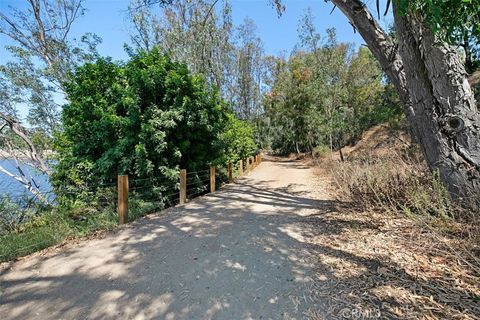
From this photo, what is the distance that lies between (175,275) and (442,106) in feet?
15.0

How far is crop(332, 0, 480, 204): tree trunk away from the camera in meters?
3.69

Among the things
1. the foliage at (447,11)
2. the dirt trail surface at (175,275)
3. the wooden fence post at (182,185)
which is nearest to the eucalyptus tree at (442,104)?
the foliage at (447,11)

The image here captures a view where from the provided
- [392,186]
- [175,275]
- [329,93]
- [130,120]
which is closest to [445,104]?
[392,186]

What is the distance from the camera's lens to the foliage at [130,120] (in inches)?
268

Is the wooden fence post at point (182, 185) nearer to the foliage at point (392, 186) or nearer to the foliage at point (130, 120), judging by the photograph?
the foliage at point (130, 120)

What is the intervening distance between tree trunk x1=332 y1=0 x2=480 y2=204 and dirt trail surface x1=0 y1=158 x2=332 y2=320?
243 centimetres

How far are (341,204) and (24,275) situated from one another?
5610 millimetres

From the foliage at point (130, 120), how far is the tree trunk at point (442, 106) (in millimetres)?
5255

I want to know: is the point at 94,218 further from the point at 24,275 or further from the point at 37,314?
the point at 37,314

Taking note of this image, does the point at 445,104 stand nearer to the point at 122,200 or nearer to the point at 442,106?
the point at 442,106

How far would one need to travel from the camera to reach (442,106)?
12.6 feet

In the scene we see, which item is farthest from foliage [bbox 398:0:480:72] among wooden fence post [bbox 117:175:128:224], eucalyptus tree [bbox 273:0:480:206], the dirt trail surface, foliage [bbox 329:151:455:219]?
wooden fence post [bbox 117:175:128:224]

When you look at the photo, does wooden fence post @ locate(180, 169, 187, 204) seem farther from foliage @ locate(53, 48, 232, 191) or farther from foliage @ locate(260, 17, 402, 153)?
foliage @ locate(260, 17, 402, 153)

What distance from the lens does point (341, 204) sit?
5.61 m
